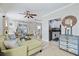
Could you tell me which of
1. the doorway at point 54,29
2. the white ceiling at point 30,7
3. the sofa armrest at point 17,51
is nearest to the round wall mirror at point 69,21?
the doorway at point 54,29

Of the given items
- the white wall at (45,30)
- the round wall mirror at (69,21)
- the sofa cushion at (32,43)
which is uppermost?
the round wall mirror at (69,21)

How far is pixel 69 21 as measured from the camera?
8.02 feet

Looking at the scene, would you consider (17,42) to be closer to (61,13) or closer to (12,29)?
(12,29)

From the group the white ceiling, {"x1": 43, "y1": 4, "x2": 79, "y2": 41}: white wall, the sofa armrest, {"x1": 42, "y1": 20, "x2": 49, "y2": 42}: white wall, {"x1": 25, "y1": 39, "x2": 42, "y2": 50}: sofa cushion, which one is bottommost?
the sofa armrest

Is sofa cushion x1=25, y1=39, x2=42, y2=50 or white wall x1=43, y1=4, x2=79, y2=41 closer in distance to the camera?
white wall x1=43, y1=4, x2=79, y2=41

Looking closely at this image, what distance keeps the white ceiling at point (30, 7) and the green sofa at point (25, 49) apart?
1.84 feet

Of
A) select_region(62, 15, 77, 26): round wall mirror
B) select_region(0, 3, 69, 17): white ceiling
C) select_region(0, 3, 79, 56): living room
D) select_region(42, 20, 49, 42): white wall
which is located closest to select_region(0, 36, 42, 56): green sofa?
select_region(0, 3, 79, 56): living room

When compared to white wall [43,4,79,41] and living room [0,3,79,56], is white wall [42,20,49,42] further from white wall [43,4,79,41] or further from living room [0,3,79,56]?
white wall [43,4,79,41]

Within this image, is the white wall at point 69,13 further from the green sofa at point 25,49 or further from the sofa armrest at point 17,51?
the sofa armrest at point 17,51

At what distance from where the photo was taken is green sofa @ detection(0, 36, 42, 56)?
2416 mm

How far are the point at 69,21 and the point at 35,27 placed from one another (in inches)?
27.9

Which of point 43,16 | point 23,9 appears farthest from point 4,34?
point 43,16

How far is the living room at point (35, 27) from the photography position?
2.40m

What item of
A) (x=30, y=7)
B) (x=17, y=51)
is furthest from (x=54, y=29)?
(x=17, y=51)
